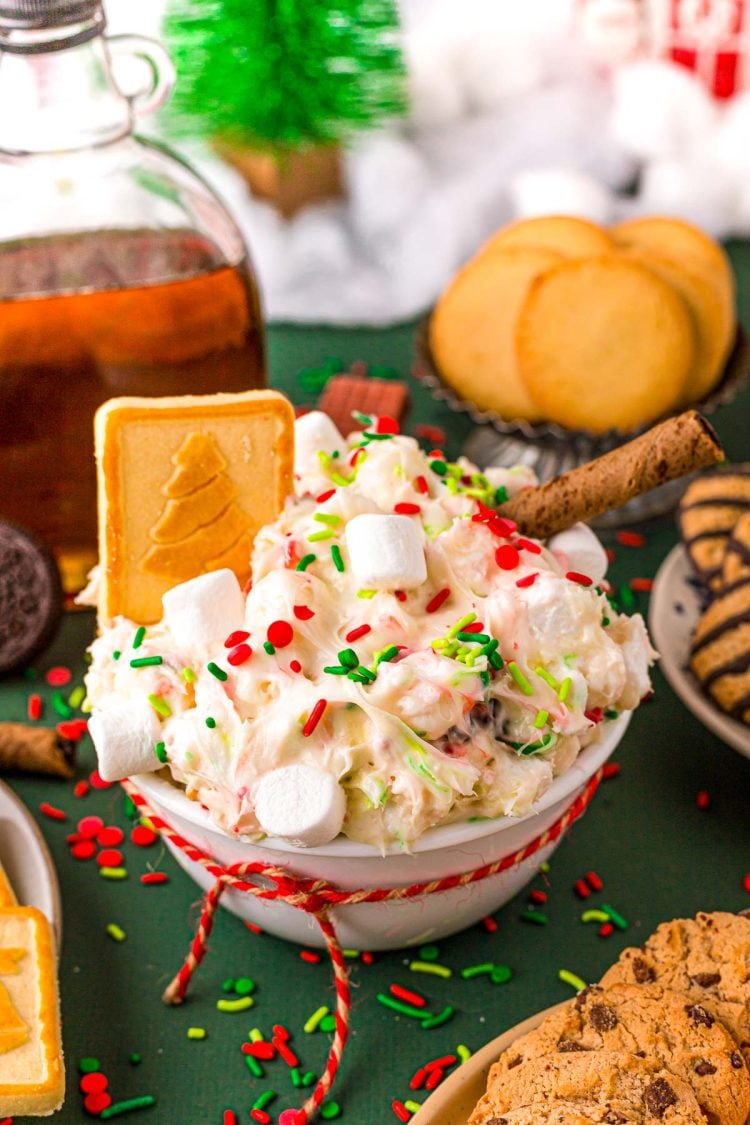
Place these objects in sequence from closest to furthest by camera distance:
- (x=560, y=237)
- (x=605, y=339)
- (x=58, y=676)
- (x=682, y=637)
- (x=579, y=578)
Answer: (x=579, y=578)
(x=682, y=637)
(x=58, y=676)
(x=605, y=339)
(x=560, y=237)

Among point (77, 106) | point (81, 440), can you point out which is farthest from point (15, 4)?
point (81, 440)

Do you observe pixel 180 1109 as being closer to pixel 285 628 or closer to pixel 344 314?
pixel 285 628

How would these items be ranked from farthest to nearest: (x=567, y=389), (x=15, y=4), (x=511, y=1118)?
(x=567, y=389)
(x=15, y=4)
(x=511, y=1118)

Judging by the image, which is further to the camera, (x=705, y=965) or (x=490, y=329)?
(x=490, y=329)

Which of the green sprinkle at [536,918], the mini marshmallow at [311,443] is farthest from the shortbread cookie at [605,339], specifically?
the green sprinkle at [536,918]

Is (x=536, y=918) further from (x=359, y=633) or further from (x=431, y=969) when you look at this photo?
(x=359, y=633)

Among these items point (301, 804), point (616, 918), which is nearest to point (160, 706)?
point (301, 804)

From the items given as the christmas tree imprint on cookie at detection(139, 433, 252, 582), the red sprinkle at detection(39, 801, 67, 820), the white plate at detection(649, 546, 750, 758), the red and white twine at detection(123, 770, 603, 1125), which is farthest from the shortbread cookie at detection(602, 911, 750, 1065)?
the red sprinkle at detection(39, 801, 67, 820)
